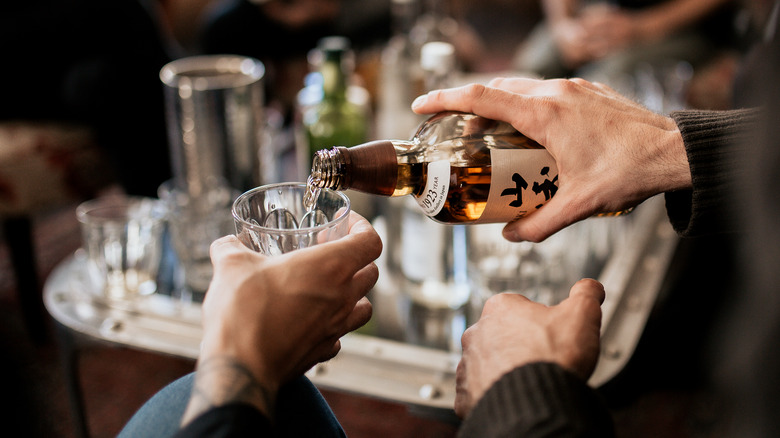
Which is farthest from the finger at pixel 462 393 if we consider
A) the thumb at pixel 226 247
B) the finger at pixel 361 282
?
the thumb at pixel 226 247

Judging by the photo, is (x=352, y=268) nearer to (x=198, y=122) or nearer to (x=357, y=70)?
(x=198, y=122)

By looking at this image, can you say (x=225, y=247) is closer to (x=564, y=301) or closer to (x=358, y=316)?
(x=358, y=316)

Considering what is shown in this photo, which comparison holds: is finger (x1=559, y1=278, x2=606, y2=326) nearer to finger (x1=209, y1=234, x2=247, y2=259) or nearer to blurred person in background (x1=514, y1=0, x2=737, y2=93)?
finger (x1=209, y1=234, x2=247, y2=259)

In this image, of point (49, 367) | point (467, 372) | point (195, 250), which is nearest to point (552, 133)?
point (467, 372)

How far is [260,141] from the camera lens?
119cm

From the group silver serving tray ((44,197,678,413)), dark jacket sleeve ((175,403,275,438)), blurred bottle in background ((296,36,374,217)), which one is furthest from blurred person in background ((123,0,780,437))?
blurred bottle in background ((296,36,374,217))

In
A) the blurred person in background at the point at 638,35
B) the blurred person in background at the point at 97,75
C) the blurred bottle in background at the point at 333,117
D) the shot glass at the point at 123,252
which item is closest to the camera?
the shot glass at the point at 123,252

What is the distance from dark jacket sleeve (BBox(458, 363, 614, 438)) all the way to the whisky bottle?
20cm

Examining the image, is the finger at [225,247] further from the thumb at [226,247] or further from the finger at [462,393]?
the finger at [462,393]

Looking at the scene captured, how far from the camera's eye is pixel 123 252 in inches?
38.8

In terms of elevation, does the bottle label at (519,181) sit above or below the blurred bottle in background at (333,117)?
above

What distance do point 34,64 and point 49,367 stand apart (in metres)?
0.73

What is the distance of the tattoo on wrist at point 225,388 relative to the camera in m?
0.46

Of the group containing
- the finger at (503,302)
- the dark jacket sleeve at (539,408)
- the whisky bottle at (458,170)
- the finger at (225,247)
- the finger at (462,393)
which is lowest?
the finger at (462,393)
